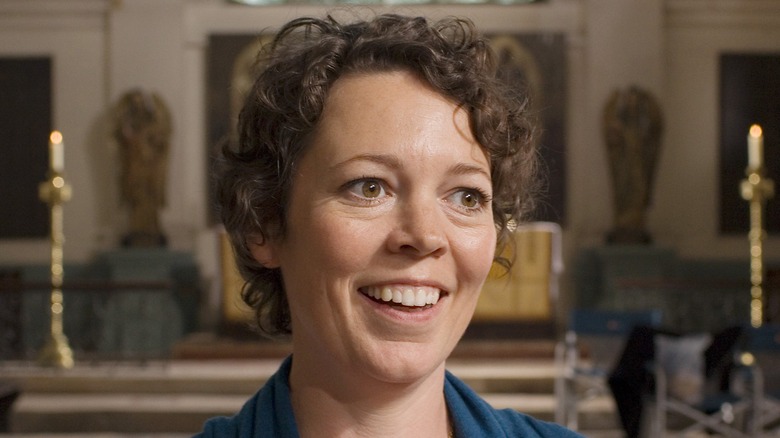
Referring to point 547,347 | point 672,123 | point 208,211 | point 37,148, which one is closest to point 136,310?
point 208,211

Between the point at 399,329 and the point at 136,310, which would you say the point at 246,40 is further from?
the point at 399,329

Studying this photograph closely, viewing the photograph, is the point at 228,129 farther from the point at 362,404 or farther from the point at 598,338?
the point at 362,404

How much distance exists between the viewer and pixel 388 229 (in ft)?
4.32

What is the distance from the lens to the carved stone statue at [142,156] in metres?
11.9

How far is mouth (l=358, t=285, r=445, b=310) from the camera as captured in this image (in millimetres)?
1311

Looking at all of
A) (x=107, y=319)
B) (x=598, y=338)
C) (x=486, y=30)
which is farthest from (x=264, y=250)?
(x=486, y=30)

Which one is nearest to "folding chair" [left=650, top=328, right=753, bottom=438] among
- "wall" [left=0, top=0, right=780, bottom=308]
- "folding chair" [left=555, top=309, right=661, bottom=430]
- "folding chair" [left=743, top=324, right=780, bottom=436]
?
"folding chair" [left=743, top=324, right=780, bottom=436]

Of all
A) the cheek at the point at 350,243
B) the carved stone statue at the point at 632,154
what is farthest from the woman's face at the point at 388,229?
the carved stone statue at the point at 632,154

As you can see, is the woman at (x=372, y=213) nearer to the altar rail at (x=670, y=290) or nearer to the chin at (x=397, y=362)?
the chin at (x=397, y=362)

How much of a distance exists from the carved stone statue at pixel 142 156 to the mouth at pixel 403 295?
1084 centimetres

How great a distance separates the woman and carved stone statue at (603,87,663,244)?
1051 cm

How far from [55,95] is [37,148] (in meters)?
0.57

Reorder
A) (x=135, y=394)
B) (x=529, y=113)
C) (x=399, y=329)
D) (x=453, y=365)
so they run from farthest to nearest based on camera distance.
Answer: (x=453, y=365) → (x=135, y=394) → (x=529, y=113) → (x=399, y=329)

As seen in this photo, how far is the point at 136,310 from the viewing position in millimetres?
11656
